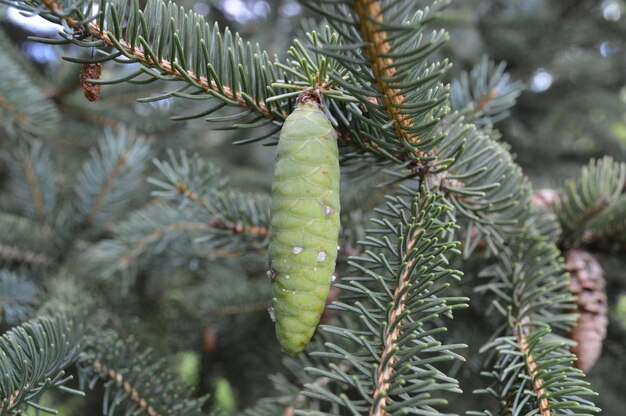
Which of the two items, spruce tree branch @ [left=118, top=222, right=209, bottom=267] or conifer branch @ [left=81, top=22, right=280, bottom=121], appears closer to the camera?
conifer branch @ [left=81, top=22, right=280, bottom=121]

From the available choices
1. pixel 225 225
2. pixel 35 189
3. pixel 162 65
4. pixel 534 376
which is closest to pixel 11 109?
pixel 35 189

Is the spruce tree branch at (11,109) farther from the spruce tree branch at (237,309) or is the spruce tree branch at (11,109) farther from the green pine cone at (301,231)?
the green pine cone at (301,231)

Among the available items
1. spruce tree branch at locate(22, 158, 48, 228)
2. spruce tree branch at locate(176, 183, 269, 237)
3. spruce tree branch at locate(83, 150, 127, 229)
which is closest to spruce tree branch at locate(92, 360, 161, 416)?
spruce tree branch at locate(176, 183, 269, 237)

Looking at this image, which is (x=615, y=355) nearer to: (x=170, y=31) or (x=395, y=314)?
(x=395, y=314)

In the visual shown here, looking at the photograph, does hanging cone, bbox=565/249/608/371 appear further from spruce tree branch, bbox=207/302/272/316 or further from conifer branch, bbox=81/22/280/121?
spruce tree branch, bbox=207/302/272/316

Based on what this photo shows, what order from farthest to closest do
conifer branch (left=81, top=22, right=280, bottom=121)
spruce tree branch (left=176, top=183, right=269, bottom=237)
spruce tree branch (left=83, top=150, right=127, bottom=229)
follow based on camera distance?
spruce tree branch (left=83, top=150, right=127, bottom=229), spruce tree branch (left=176, top=183, right=269, bottom=237), conifer branch (left=81, top=22, right=280, bottom=121)

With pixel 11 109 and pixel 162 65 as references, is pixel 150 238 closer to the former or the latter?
pixel 11 109

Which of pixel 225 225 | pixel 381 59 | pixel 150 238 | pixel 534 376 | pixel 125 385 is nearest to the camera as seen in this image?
pixel 381 59
